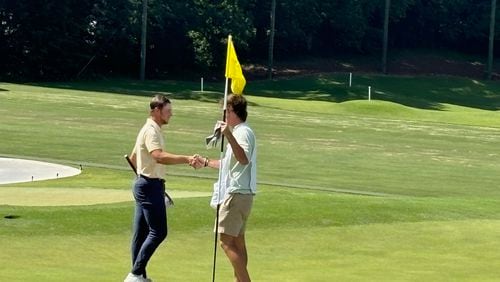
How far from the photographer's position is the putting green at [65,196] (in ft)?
64.5

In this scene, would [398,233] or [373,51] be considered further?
[373,51]

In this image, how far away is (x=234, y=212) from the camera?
37.6 feet

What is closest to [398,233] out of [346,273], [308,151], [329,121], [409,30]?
[346,273]

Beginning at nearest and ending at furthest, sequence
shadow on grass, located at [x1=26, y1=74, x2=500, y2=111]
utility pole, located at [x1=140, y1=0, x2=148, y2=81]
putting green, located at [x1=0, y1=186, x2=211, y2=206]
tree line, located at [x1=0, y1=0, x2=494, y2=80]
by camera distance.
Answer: putting green, located at [x1=0, y1=186, x2=211, y2=206] → shadow on grass, located at [x1=26, y1=74, x2=500, y2=111] → utility pole, located at [x1=140, y1=0, x2=148, y2=81] → tree line, located at [x1=0, y1=0, x2=494, y2=80]

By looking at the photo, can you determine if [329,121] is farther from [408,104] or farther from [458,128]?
[408,104]

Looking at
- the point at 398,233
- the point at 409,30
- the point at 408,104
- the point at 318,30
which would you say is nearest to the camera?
the point at 398,233

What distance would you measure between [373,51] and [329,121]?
128 ft

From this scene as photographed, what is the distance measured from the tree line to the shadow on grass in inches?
101

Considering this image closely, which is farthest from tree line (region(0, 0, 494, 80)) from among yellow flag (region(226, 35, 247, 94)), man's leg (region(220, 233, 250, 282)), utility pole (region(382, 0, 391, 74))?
man's leg (region(220, 233, 250, 282))

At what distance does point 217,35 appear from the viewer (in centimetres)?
7331

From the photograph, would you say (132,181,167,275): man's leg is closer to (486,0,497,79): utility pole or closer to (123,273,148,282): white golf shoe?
(123,273,148,282): white golf shoe

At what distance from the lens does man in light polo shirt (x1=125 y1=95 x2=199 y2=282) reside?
11.9 meters

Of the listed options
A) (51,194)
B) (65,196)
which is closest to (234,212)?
(65,196)

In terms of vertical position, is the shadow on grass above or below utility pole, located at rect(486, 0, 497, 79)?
below
